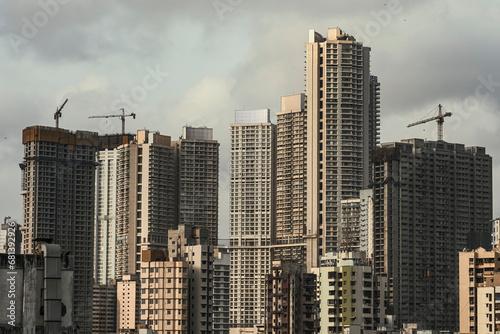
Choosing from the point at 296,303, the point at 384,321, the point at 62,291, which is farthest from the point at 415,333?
the point at 62,291

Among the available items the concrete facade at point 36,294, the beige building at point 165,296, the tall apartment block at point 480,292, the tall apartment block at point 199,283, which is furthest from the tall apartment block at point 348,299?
the concrete facade at point 36,294

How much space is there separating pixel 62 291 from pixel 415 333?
460ft

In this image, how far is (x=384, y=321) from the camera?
183500mm

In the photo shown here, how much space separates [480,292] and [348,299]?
967 inches

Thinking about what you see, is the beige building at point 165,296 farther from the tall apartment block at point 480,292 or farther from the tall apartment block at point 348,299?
the tall apartment block at point 480,292

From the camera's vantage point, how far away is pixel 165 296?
172625 mm

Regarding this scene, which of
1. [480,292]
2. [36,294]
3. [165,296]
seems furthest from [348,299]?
[36,294]

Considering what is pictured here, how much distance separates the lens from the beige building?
169875 millimetres

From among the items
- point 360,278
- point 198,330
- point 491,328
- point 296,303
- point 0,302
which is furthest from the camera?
point 296,303

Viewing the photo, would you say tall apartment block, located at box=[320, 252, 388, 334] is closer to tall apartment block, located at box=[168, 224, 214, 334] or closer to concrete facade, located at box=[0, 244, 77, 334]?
tall apartment block, located at box=[168, 224, 214, 334]

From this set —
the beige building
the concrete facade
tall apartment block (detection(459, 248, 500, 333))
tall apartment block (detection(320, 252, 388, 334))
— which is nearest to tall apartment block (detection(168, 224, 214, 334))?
the beige building

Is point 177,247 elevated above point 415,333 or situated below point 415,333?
above

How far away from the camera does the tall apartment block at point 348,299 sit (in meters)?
179

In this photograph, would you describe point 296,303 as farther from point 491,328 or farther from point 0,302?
point 0,302
